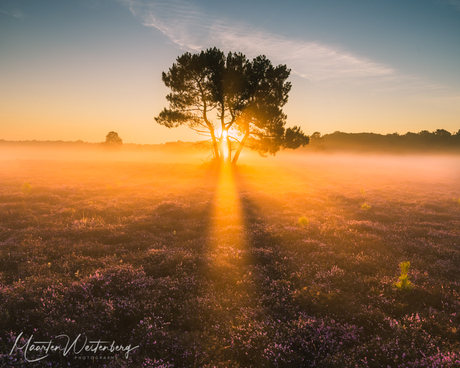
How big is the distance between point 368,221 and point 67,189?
24.7 meters

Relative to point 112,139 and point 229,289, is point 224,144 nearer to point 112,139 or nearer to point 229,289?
point 229,289

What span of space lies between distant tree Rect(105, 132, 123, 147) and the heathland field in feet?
298

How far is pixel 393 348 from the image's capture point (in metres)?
4.45

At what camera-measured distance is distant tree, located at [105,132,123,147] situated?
9339 centimetres

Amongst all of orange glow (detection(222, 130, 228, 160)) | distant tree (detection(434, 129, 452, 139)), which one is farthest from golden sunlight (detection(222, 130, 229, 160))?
distant tree (detection(434, 129, 452, 139))

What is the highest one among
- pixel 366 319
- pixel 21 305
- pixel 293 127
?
pixel 293 127

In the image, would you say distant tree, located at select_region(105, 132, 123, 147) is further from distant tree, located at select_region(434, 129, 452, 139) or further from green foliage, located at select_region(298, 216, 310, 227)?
distant tree, located at select_region(434, 129, 452, 139)

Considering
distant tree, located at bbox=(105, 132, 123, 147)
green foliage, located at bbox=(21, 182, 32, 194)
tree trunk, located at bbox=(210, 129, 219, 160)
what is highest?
distant tree, located at bbox=(105, 132, 123, 147)

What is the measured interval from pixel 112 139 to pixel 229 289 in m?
104

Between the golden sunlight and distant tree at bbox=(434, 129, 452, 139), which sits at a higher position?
distant tree at bbox=(434, 129, 452, 139)

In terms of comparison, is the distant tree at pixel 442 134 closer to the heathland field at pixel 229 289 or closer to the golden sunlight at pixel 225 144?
the golden sunlight at pixel 225 144

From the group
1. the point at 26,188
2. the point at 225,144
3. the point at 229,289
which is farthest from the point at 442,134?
the point at 26,188

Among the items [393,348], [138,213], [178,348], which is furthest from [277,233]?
[138,213]

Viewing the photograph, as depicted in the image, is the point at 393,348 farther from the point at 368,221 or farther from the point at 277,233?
the point at 368,221
